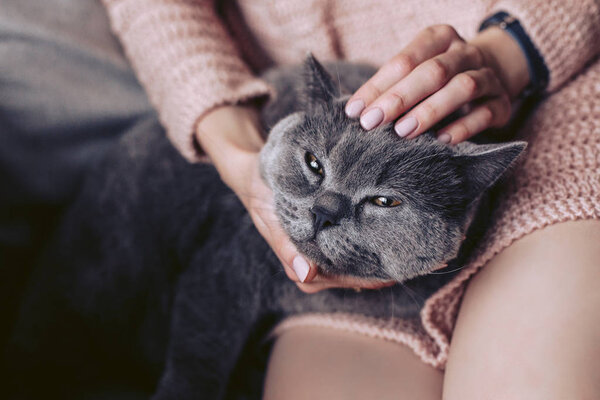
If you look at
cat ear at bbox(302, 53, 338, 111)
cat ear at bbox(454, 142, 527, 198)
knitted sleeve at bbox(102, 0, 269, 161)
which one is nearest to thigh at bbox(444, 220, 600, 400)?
cat ear at bbox(454, 142, 527, 198)

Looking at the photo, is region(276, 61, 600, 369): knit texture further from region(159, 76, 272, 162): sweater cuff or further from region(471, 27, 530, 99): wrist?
region(159, 76, 272, 162): sweater cuff

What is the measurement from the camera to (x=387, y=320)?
79 cm

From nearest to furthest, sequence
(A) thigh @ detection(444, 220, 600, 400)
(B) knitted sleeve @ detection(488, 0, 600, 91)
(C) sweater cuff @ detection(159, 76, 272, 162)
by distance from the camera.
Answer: (A) thigh @ detection(444, 220, 600, 400)
(B) knitted sleeve @ detection(488, 0, 600, 91)
(C) sweater cuff @ detection(159, 76, 272, 162)

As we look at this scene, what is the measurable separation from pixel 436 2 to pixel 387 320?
24.8 inches

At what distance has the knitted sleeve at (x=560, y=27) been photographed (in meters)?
0.76

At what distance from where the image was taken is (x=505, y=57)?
2.53 ft

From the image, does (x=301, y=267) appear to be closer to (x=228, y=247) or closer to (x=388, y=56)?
(x=228, y=247)

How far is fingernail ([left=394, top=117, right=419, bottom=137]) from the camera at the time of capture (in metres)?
0.63

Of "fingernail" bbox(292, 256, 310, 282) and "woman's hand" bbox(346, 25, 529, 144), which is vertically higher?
"woman's hand" bbox(346, 25, 529, 144)

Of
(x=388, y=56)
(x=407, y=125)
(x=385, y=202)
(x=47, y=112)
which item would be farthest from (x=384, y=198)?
(x=47, y=112)

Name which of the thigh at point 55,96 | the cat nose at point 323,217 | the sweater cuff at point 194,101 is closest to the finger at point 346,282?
the cat nose at point 323,217

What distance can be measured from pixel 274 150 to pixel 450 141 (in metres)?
0.28

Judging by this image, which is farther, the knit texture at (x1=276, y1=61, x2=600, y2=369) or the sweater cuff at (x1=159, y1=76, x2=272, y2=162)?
the sweater cuff at (x1=159, y1=76, x2=272, y2=162)

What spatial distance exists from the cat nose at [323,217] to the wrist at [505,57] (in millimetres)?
406
